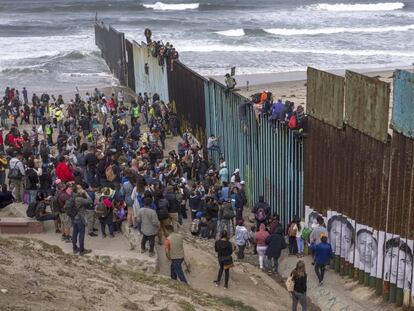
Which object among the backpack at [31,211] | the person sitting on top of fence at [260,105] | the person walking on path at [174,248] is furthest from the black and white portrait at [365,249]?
the backpack at [31,211]

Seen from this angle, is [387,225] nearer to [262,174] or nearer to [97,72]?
[262,174]

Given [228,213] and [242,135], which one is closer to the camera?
[228,213]

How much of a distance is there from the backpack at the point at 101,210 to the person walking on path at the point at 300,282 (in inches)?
167

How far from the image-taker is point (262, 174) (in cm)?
1603

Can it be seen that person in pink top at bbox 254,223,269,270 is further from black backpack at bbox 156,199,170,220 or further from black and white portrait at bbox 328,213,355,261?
black backpack at bbox 156,199,170,220

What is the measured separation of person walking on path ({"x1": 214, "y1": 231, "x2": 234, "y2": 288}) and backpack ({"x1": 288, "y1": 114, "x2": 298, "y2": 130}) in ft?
10.5

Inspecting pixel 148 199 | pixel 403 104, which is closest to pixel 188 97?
pixel 148 199

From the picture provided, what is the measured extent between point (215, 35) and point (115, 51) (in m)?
23.6

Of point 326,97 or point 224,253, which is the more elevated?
point 326,97

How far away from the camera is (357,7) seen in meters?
85.8

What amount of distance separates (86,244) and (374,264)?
5.70m

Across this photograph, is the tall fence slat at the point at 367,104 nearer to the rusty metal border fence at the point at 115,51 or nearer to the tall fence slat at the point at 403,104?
the tall fence slat at the point at 403,104

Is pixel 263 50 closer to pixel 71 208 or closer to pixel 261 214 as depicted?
pixel 261 214

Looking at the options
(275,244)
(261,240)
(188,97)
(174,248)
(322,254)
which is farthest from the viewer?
(188,97)
